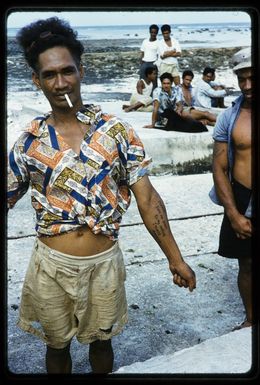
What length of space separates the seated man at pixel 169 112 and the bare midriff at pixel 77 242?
600 centimetres

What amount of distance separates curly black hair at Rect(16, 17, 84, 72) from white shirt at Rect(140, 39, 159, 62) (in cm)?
878

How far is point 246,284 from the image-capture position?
3.56 m

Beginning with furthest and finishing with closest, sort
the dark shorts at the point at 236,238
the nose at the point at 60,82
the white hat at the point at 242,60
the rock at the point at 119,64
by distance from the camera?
the rock at the point at 119,64 → the dark shorts at the point at 236,238 → the white hat at the point at 242,60 → the nose at the point at 60,82

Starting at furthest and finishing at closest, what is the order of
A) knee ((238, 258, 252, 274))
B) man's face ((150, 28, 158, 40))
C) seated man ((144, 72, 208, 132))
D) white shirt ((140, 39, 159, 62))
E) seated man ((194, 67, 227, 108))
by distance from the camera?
white shirt ((140, 39, 159, 62)), man's face ((150, 28, 158, 40)), seated man ((194, 67, 227, 108)), seated man ((144, 72, 208, 132)), knee ((238, 258, 252, 274))

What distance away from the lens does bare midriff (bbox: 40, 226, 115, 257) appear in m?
2.52

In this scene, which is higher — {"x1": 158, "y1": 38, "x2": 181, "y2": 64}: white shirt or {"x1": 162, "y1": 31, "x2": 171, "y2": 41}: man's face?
{"x1": 162, "y1": 31, "x2": 171, "y2": 41}: man's face

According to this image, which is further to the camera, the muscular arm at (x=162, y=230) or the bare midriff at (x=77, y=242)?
the muscular arm at (x=162, y=230)

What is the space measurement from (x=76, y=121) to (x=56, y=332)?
0.97 m

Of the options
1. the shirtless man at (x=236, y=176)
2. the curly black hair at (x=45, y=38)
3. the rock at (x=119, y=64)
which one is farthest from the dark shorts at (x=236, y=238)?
the rock at (x=119, y=64)

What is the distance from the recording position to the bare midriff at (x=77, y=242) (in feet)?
8.27

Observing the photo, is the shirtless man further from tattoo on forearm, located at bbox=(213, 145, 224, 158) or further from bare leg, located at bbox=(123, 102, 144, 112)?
bare leg, located at bbox=(123, 102, 144, 112)

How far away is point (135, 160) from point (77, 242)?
1.47 ft

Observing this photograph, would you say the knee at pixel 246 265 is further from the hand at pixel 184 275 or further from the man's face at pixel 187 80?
the man's face at pixel 187 80

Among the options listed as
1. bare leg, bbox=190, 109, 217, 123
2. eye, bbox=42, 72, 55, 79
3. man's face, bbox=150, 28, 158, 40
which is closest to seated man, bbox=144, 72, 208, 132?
bare leg, bbox=190, 109, 217, 123
